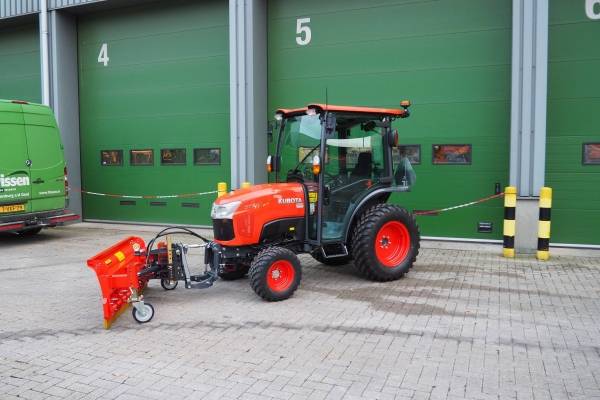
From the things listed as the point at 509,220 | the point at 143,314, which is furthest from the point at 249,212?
the point at 509,220

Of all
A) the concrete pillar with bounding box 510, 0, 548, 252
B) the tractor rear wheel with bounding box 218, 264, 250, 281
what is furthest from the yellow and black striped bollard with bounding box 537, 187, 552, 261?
the tractor rear wheel with bounding box 218, 264, 250, 281

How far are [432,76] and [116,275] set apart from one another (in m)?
7.22

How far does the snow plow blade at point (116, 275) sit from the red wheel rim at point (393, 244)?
3051 mm

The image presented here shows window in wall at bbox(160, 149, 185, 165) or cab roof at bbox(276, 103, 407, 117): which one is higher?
cab roof at bbox(276, 103, 407, 117)

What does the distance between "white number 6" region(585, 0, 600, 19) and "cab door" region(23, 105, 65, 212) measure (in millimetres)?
10290

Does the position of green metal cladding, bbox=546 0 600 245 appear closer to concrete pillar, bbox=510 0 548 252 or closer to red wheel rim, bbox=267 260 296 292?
concrete pillar, bbox=510 0 548 252

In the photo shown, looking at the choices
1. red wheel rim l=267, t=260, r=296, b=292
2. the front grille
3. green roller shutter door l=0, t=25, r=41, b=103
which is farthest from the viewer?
green roller shutter door l=0, t=25, r=41, b=103

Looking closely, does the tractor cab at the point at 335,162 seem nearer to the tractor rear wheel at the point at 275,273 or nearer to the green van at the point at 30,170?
the tractor rear wheel at the point at 275,273

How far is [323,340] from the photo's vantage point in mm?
5000

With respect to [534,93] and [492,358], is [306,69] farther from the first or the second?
[492,358]

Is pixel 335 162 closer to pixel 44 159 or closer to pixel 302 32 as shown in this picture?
pixel 302 32

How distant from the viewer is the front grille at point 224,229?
632 centimetres

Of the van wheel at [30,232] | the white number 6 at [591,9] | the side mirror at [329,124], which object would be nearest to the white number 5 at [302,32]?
the white number 6 at [591,9]

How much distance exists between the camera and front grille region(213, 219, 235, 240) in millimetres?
6316
